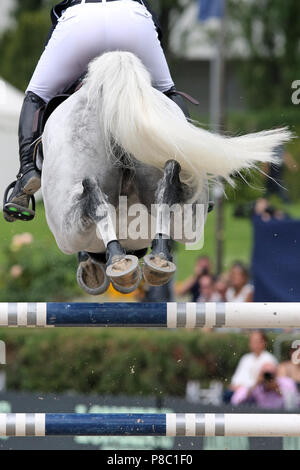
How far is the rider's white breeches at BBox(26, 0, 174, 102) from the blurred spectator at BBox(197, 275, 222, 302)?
15.8 feet

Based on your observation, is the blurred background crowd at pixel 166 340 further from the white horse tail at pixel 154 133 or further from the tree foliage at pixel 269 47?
the tree foliage at pixel 269 47

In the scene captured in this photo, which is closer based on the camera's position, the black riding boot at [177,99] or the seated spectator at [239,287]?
the black riding boot at [177,99]

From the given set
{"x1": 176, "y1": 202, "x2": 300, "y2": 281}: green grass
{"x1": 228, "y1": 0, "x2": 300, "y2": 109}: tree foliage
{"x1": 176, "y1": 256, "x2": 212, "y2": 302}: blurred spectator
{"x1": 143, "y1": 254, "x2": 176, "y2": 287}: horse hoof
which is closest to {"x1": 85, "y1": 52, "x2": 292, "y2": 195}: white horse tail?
{"x1": 143, "y1": 254, "x2": 176, "y2": 287}: horse hoof

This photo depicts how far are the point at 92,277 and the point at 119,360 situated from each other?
3.52 metres

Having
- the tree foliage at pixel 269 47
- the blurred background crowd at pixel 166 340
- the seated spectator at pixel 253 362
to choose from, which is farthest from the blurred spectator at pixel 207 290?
the tree foliage at pixel 269 47

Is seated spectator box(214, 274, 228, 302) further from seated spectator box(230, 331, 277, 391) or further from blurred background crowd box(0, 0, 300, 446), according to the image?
seated spectator box(230, 331, 277, 391)

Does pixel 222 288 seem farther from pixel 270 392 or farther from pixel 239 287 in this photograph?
pixel 270 392

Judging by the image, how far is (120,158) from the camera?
143 inches

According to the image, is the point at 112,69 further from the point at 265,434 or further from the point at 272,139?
the point at 265,434

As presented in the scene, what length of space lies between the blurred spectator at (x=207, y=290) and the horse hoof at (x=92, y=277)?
13.6 ft

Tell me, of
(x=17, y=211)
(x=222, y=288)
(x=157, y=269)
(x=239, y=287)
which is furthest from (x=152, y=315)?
(x=222, y=288)

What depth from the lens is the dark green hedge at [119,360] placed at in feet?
25.1
